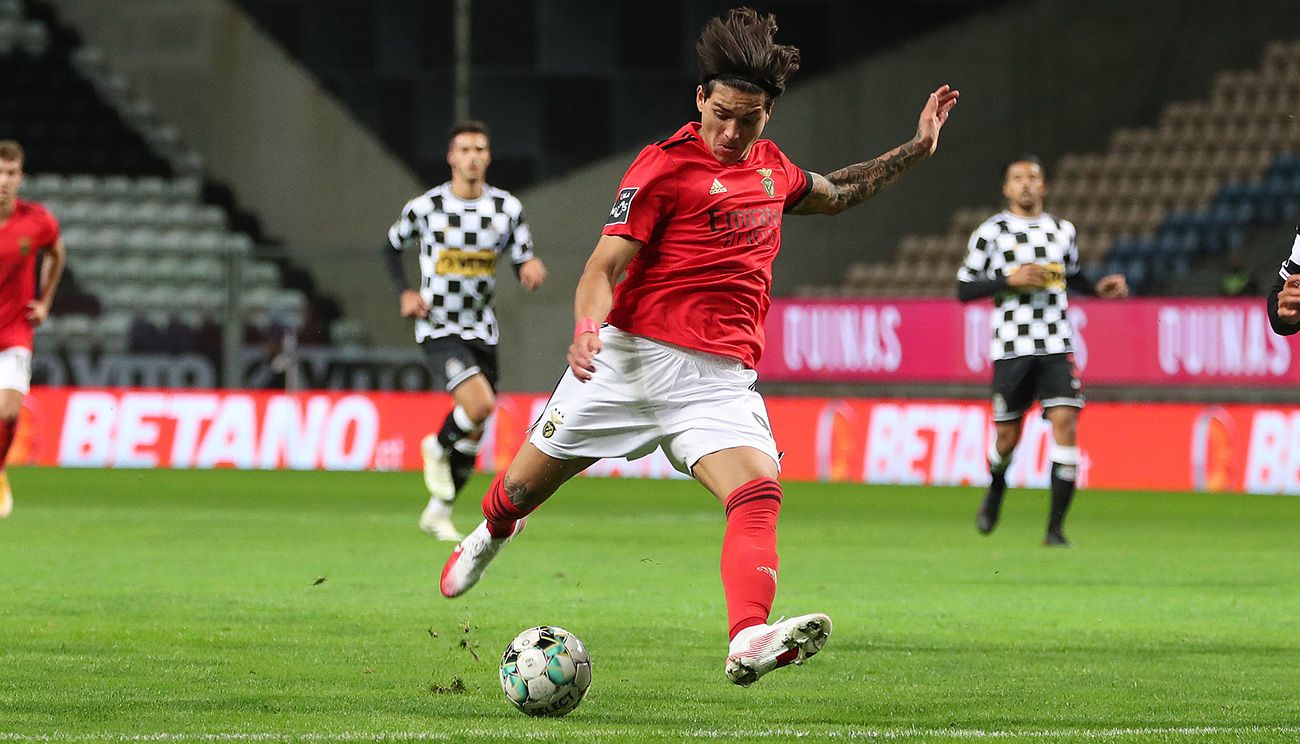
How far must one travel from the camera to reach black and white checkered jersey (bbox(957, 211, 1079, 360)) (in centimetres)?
1255

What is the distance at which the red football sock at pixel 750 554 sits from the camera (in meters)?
5.78

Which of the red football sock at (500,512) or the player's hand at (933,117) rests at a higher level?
the player's hand at (933,117)

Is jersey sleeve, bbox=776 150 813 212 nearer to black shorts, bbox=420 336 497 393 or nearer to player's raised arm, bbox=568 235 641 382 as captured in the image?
player's raised arm, bbox=568 235 641 382

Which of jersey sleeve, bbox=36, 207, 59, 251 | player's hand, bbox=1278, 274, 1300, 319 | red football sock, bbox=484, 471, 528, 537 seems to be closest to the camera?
red football sock, bbox=484, 471, 528, 537

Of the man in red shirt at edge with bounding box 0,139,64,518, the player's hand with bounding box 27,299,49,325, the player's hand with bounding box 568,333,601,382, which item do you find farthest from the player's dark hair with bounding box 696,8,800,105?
Answer: the player's hand with bounding box 27,299,49,325

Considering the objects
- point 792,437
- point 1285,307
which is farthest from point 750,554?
point 792,437

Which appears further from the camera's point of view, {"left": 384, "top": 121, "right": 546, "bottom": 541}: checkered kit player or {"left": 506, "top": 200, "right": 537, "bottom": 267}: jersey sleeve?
{"left": 506, "top": 200, "right": 537, "bottom": 267}: jersey sleeve

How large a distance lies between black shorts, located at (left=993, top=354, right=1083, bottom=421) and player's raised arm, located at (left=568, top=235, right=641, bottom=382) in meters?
6.51

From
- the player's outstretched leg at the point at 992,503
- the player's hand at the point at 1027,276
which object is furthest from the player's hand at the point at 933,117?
the player's outstretched leg at the point at 992,503

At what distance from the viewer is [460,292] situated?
12.5 meters

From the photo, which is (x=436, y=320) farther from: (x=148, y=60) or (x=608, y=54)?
(x=148, y=60)

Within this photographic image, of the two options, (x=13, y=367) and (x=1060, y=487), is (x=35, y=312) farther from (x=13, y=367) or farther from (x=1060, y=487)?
(x=1060, y=487)

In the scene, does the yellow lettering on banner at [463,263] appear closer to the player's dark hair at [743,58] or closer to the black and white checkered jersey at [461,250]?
the black and white checkered jersey at [461,250]

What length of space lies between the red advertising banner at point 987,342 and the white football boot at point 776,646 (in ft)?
47.8
